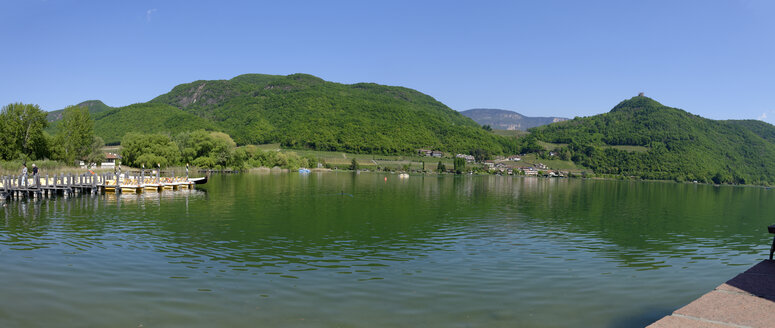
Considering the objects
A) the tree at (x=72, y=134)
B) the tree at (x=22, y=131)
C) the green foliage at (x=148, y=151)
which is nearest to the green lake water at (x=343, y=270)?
the tree at (x=22, y=131)

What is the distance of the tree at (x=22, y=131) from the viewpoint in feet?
189

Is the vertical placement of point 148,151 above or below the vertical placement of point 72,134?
below

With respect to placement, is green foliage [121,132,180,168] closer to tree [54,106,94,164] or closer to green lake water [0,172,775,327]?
tree [54,106,94,164]

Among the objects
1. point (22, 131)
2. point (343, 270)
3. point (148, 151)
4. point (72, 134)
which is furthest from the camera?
point (148, 151)

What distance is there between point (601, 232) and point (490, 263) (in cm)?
1416

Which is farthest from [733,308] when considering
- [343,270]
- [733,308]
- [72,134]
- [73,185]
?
[72,134]

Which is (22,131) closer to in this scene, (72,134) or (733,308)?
(72,134)

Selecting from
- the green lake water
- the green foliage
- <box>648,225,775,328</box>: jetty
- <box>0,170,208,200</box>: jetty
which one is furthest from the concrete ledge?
the green foliage

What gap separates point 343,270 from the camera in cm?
1593

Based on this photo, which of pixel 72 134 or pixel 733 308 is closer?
pixel 733 308

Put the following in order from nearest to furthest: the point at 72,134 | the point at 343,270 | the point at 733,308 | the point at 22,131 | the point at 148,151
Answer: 1. the point at 733,308
2. the point at 343,270
3. the point at 22,131
4. the point at 72,134
5. the point at 148,151

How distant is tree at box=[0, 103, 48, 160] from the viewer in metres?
57.7

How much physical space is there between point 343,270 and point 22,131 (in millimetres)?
64681

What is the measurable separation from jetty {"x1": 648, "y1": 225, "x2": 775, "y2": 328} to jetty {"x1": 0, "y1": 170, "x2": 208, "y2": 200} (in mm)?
47955
